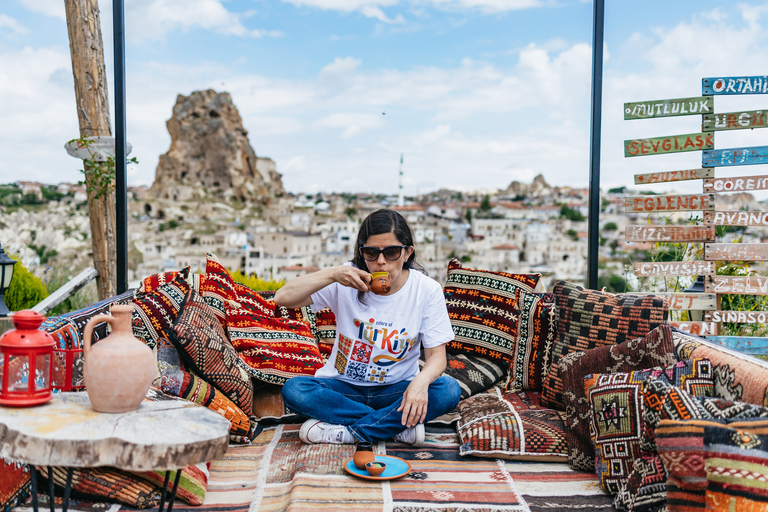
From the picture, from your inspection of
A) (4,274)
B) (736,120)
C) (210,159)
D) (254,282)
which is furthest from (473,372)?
(210,159)

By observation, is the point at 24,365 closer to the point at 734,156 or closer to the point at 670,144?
the point at 670,144

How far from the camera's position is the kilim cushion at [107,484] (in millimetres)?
1552

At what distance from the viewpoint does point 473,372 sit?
8.91ft

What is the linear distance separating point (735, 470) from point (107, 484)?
1.61m

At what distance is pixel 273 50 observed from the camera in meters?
17.3

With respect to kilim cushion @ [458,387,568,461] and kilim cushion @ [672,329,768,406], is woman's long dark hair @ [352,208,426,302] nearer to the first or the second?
kilim cushion @ [458,387,568,461]

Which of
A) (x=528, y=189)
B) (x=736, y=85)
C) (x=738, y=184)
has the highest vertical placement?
(x=528, y=189)

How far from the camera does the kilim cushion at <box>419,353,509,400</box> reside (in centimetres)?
266

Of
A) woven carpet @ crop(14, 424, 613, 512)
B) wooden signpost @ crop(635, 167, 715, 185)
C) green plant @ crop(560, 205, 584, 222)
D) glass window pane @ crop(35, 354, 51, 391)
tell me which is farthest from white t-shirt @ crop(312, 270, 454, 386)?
green plant @ crop(560, 205, 584, 222)

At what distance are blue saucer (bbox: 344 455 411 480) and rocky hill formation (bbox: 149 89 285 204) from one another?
25.4 meters

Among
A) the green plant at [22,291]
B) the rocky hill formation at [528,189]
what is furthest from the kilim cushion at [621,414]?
the rocky hill formation at [528,189]

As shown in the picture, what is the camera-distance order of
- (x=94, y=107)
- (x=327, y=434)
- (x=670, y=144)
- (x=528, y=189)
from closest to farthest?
(x=327, y=434) < (x=670, y=144) < (x=94, y=107) < (x=528, y=189)

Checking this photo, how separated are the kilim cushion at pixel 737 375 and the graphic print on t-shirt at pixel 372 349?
1039 mm

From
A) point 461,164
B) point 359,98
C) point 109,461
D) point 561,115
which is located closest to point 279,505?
point 109,461
